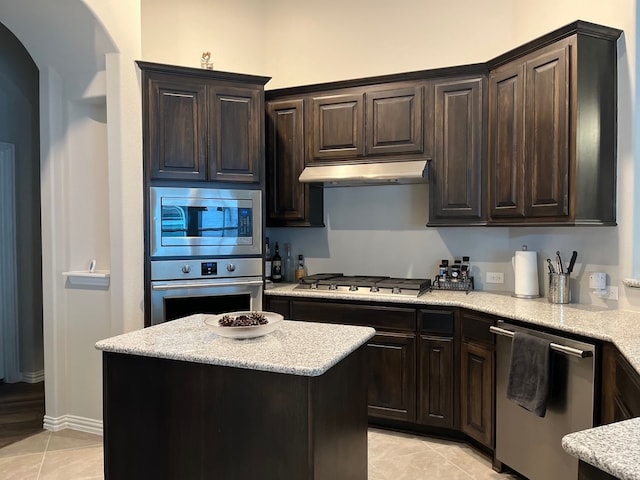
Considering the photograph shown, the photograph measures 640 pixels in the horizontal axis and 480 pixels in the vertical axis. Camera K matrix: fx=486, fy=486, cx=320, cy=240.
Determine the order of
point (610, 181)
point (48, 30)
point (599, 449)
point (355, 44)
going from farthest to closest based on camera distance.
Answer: point (355, 44), point (48, 30), point (610, 181), point (599, 449)

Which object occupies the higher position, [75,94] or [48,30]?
[48,30]

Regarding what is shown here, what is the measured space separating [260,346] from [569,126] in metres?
2.10

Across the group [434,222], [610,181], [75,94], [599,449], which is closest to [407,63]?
[434,222]

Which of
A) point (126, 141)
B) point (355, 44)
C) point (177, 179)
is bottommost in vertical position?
point (177, 179)

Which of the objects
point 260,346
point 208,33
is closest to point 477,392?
point 260,346

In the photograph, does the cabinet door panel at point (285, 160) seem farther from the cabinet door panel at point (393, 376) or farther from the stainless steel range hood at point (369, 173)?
the cabinet door panel at point (393, 376)

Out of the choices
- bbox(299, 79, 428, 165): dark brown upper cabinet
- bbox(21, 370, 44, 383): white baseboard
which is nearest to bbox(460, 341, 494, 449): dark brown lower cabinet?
bbox(299, 79, 428, 165): dark brown upper cabinet

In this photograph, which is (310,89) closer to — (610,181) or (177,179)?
(177,179)

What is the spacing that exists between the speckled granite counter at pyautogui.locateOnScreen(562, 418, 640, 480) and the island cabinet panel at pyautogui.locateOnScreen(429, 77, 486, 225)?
2.35m

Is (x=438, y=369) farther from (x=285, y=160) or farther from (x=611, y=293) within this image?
(x=285, y=160)

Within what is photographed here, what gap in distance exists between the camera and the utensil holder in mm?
2992

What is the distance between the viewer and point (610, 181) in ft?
9.14

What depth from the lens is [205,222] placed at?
3424 mm

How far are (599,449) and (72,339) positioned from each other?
339 centimetres
